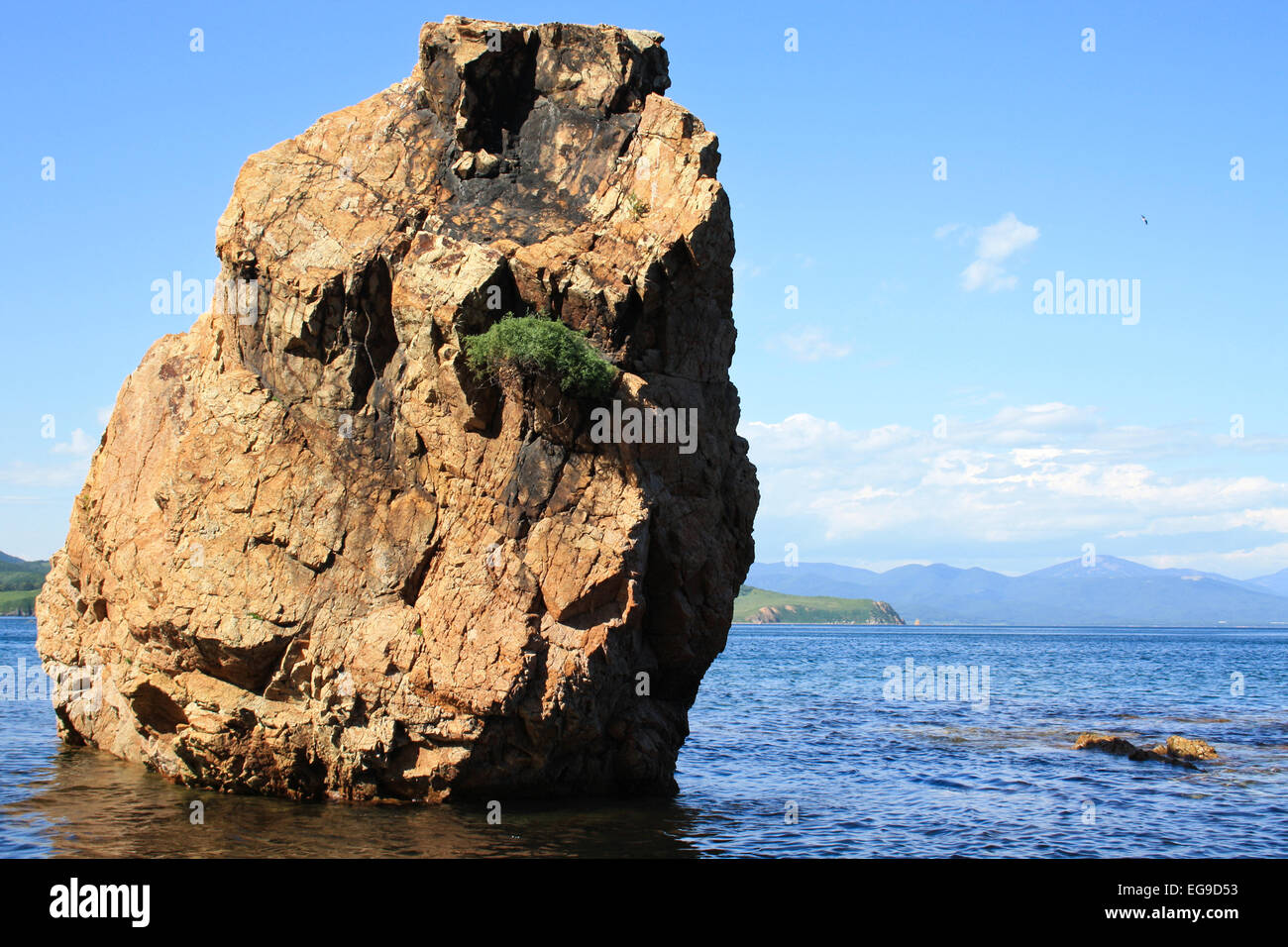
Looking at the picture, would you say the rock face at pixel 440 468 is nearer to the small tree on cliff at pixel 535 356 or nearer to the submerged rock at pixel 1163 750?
the small tree on cliff at pixel 535 356

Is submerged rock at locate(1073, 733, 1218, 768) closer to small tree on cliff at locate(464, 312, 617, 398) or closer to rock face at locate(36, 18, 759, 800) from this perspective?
rock face at locate(36, 18, 759, 800)

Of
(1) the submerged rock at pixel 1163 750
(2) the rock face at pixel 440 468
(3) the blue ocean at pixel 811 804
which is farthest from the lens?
(1) the submerged rock at pixel 1163 750

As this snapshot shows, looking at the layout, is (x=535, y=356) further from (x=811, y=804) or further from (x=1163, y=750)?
(x=1163, y=750)

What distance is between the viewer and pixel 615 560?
22312 millimetres

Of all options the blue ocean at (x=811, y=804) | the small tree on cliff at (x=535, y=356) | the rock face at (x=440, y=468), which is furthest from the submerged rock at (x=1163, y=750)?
the small tree on cliff at (x=535, y=356)

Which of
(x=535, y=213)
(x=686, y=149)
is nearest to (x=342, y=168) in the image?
(x=535, y=213)

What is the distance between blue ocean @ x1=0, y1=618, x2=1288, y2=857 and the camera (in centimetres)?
2009

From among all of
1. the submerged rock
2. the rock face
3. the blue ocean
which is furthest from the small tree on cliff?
the submerged rock

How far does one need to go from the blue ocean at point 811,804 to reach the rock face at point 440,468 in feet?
5.60

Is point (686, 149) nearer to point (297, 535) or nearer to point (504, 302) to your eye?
point (504, 302)

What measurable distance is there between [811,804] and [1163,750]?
16.2 metres

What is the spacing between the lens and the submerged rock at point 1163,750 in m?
33.1

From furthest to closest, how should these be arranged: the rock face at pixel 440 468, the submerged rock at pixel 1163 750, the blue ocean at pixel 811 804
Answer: the submerged rock at pixel 1163 750, the rock face at pixel 440 468, the blue ocean at pixel 811 804

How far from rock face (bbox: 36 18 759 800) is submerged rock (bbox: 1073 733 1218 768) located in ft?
54.8
